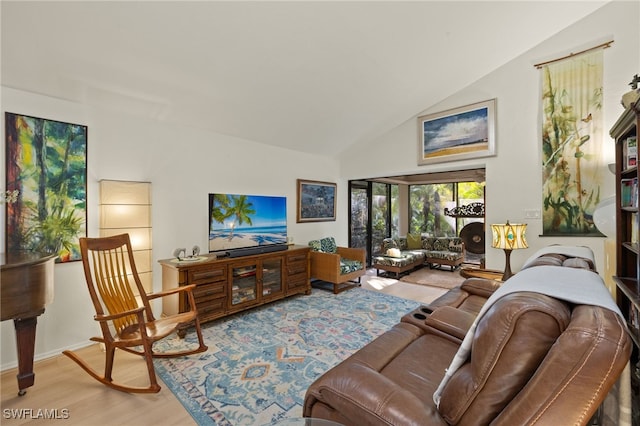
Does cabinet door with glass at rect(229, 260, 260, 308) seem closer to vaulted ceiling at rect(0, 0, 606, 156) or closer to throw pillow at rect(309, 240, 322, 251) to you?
throw pillow at rect(309, 240, 322, 251)

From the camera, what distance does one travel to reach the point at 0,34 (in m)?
2.00

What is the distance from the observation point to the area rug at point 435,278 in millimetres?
5151

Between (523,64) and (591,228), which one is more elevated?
(523,64)

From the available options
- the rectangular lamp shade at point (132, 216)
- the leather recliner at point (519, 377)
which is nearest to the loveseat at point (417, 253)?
the rectangular lamp shade at point (132, 216)

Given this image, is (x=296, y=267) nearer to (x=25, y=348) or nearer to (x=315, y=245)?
(x=315, y=245)

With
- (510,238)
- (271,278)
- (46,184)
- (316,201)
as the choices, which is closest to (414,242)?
(316,201)

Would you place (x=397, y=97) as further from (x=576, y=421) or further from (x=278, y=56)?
(x=576, y=421)

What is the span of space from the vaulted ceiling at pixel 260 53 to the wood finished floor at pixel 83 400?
2.50 meters

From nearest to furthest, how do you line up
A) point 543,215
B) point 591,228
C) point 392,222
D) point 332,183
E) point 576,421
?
point 576,421 → point 591,228 → point 543,215 → point 332,183 → point 392,222

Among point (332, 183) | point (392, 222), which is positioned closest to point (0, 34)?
point (332, 183)

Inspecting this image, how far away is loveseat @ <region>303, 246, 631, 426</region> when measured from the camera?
720 millimetres

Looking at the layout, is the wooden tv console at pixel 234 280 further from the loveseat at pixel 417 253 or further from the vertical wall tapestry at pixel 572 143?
the vertical wall tapestry at pixel 572 143

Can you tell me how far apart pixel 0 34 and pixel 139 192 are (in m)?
1.53

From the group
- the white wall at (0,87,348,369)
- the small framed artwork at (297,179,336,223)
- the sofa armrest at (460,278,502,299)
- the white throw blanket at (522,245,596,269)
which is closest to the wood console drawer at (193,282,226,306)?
the white wall at (0,87,348,369)
